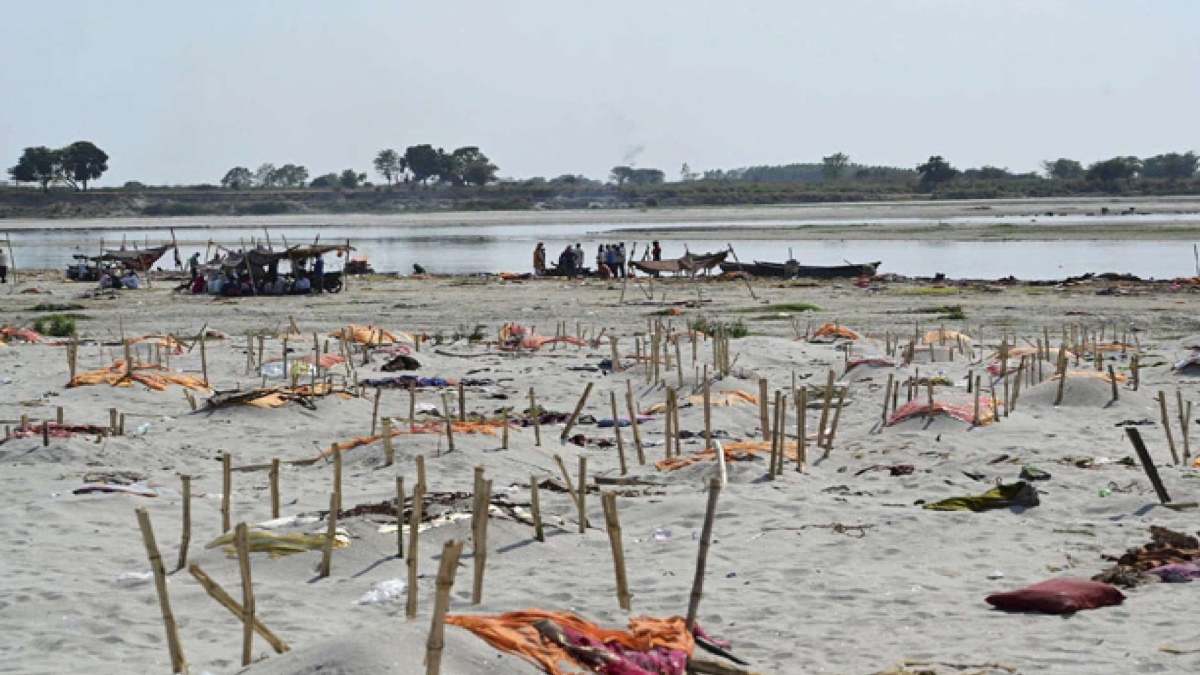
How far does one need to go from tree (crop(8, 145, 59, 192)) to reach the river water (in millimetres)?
24094

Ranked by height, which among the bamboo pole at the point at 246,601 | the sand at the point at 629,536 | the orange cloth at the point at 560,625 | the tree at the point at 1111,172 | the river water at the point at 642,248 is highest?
the tree at the point at 1111,172

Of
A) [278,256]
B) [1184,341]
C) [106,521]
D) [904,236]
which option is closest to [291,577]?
[106,521]

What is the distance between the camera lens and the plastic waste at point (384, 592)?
21.4ft

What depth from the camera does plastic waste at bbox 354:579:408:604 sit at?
6535 millimetres

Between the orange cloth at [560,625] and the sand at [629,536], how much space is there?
0.13 meters

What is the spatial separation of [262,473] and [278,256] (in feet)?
63.8

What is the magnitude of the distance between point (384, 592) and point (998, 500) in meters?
3.62

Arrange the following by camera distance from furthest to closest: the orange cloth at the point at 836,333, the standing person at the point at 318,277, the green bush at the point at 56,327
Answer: the standing person at the point at 318,277 < the green bush at the point at 56,327 < the orange cloth at the point at 836,333

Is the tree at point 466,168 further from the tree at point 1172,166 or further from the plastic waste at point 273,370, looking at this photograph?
the plastic waste at point 273,370

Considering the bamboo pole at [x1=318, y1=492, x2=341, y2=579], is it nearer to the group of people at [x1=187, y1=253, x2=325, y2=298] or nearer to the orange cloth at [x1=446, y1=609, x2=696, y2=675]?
the orange cloth at [x1=446, y1=609, x2=696, y2=675]

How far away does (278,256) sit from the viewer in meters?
28.6

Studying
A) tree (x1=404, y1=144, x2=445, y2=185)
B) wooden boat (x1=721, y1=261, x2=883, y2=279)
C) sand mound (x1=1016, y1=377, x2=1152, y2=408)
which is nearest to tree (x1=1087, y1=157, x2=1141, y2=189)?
tree (x1=404, y1=144, x2=445, y2=185)

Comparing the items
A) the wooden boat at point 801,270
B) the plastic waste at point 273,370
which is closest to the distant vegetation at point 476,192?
the wooden boat at point 801,270

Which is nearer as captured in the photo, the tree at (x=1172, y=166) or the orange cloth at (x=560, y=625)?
the orange cloth at (x=560, y=625)
